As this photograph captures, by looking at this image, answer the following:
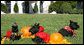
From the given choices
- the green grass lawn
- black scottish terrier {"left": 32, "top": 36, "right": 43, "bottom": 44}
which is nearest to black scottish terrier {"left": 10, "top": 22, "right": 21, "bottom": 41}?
the green grass lawn

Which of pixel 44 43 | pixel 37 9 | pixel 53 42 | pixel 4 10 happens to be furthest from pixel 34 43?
pixel 37 9

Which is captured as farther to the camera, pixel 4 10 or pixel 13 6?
pixel 13 6

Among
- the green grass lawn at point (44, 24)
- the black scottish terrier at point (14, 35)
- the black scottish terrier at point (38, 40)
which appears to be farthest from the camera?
the green grass lawn at point (44, 24)

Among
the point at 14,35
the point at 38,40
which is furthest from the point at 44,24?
the point at 38,40

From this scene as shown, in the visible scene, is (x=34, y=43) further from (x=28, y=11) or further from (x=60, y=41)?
(x=28, y=11)

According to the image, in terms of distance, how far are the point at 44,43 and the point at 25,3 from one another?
26180 millimetres

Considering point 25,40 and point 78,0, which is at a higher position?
point 78,0

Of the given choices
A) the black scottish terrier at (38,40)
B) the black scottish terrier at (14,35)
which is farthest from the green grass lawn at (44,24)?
the black scottish terrier at (38,40)

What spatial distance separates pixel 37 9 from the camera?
30641 mm

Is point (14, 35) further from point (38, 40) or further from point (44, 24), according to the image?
point (44, 24)

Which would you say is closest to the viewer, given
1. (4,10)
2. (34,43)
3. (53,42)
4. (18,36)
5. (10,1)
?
(53,42)

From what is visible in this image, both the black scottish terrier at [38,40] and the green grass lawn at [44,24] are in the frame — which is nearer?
the black scottish terrier at [38,40]

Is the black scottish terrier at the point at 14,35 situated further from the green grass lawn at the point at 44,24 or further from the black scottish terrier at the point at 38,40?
the black scottish terrier at the point at 38,40

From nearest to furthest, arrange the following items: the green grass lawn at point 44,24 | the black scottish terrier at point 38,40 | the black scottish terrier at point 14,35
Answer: the black scottish terrier at point 38,40
the black scottish terrier at point 14,35
the green grass lawn at point 44,24
